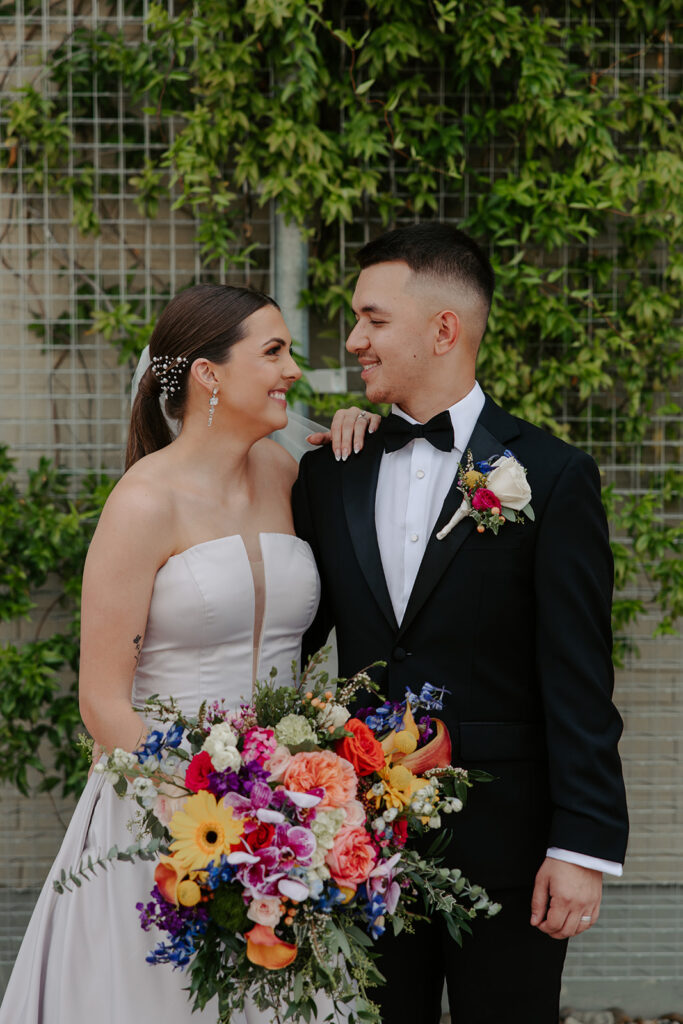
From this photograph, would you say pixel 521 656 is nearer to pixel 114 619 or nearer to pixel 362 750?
pixel 362 750

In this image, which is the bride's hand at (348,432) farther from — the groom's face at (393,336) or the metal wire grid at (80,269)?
the metal wire grid at (80,269)

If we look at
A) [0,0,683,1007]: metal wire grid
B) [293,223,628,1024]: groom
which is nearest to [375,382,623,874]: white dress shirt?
[293,223,628,1024]: groom

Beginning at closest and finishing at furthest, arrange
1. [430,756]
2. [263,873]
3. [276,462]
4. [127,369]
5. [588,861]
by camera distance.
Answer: [263,873] < [430,756] < [588,861] < [276,462] < [127,369]

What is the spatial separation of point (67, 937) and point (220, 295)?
4.77 ft

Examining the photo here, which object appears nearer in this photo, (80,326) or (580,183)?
(580,183)

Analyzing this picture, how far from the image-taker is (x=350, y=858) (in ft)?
5.06

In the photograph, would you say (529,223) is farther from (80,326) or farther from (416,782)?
(416,782)

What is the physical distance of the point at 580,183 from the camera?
3490 mm

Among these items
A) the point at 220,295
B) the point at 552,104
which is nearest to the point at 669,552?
the point at 552,104

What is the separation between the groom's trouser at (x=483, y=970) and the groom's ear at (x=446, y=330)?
1.22 metres

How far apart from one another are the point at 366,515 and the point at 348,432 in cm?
28

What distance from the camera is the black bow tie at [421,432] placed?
7.44 feet

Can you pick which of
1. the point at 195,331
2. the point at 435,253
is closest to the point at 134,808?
the point at 195,331

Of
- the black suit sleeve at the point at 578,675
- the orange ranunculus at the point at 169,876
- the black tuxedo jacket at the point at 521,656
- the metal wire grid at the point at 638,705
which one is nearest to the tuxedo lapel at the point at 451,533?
the black tuxedo jacket at the point at 521,656
